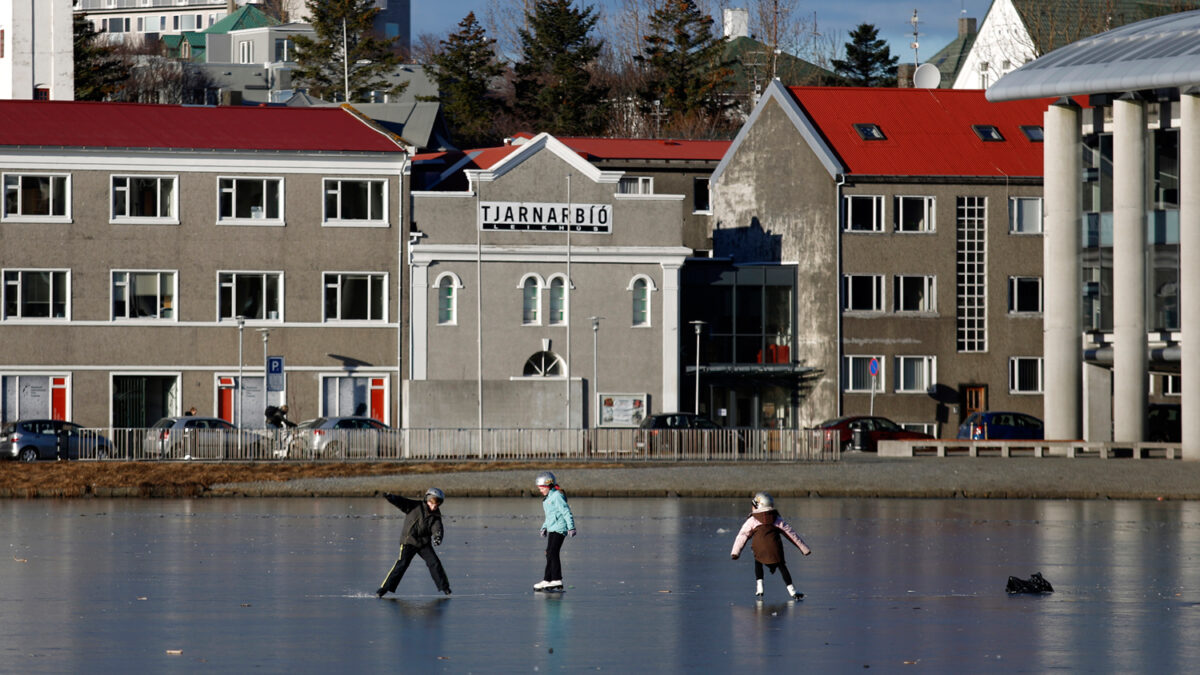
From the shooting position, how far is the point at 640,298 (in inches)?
2367

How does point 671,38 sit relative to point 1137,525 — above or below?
above

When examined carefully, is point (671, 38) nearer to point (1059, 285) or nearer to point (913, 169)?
point (913, 169)

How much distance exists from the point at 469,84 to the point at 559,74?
5.56m

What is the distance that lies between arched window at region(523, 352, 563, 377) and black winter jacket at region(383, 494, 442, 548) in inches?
1523

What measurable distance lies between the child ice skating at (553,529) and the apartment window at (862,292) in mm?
45302

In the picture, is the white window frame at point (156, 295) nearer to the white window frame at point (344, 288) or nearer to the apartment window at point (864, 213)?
the white window frame at point (344, 288)

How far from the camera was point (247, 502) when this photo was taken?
1489 inches

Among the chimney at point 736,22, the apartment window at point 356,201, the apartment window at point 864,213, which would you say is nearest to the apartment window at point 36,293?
the apartment window at point 356,201

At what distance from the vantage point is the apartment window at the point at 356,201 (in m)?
58.4

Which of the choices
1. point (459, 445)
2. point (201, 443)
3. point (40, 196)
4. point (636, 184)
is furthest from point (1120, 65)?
point (40, 196)

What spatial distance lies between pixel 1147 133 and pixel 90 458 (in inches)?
1191

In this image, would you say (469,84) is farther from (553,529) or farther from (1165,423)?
(553,529)

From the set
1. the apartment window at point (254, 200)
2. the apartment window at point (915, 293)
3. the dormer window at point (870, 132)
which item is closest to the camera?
the apartment window at point (254, 200)

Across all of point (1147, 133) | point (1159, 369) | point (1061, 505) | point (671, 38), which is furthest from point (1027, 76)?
point (671, 38)
